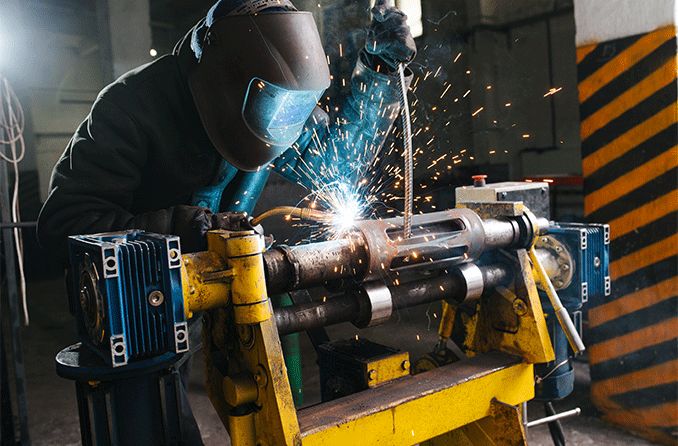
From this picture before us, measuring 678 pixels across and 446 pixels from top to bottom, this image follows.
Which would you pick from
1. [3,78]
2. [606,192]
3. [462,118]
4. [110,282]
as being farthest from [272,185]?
[110,282]

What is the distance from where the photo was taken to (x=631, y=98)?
2928 mm

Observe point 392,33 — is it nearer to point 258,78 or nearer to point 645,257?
point 258,78

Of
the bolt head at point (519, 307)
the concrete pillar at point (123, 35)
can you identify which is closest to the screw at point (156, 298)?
the bolt head at point (519, 307)

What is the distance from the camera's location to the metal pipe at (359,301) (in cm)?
149

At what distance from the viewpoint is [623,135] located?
2984mm

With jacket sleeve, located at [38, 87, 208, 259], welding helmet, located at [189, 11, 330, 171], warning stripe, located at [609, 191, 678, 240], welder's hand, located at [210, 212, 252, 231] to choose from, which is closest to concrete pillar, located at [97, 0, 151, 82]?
jacket sleeve, located at [38, 87, 208, 259]

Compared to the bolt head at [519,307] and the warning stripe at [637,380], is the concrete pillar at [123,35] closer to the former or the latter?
the warning stripe at [637,380]

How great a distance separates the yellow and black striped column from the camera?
2814mm

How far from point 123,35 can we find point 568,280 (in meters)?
6.27

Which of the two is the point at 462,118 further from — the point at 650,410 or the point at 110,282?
the point at 110,282

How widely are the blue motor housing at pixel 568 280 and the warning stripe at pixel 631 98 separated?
1.31m

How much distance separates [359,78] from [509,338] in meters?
1.27

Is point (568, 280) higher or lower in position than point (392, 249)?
lower

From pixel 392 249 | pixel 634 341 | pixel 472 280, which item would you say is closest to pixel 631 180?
pixel 634 341
